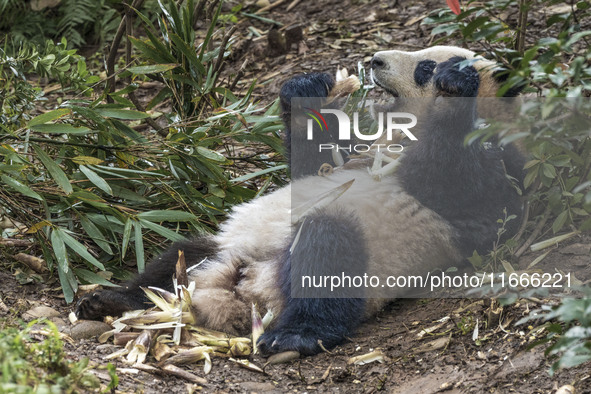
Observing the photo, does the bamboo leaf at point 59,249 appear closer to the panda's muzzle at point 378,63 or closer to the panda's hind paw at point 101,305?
the panda's hind paw at point 101,305

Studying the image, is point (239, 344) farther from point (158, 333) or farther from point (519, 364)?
point (519, 364)

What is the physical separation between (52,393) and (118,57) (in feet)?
16.6

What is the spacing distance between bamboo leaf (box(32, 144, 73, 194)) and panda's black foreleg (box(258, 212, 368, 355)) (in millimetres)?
1144

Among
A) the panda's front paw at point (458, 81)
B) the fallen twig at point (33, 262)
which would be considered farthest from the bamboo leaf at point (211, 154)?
the panda's front paw at point (458, 81)

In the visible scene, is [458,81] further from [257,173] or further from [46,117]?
[46,117]

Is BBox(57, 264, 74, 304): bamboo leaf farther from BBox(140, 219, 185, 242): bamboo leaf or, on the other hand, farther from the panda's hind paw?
BBox(140, 219, 185, 242): bamboo leaf

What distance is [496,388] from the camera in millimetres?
2213

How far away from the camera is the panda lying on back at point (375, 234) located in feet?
9.27

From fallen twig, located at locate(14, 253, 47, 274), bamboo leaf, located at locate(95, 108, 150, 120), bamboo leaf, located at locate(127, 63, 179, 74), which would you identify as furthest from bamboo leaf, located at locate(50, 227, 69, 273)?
bamboo leaf, located at locate(127, 63, 179, 74)

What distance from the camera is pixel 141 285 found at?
315 cm

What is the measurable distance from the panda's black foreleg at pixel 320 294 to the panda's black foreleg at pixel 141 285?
61cm

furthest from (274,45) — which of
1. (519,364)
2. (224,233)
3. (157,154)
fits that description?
(519,364)

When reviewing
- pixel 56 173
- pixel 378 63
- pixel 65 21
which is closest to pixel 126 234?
pixel 56 173

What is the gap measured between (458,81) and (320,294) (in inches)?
41.7
